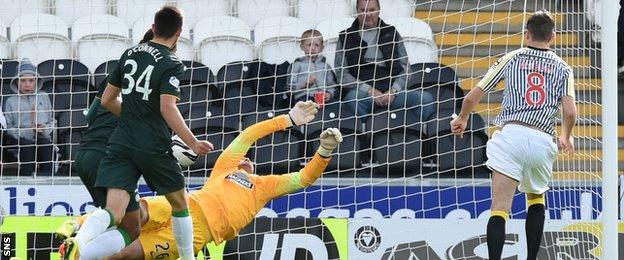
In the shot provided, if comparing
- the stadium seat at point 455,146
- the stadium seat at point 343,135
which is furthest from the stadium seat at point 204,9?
the stadium seat at point 455,146

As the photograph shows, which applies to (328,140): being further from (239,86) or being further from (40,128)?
(40,128)

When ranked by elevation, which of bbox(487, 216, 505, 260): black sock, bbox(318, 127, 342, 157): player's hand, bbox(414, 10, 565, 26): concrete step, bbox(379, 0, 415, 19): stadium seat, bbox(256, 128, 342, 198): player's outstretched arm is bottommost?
bbox(487, 216, 505, 260): black sock

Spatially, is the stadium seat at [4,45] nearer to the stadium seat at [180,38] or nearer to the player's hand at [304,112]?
the stadium seat at [180,38]

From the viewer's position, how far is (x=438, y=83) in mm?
11086

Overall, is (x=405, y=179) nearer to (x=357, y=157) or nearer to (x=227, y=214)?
(x=357, y=157)

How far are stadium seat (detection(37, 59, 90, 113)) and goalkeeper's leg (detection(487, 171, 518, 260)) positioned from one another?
391 centimetres

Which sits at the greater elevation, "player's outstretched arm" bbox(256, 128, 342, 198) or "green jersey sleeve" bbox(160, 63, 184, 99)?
"green jersey sleeve" bbox(160, 63, 184, 99)

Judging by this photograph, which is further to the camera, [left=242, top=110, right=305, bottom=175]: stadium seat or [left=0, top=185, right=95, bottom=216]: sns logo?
[left=242, top=110, right=305, bottom=175]: stadium seat

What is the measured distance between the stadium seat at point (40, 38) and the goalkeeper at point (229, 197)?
8.22 feet

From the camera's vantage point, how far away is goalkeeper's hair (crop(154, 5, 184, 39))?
25.8 ft

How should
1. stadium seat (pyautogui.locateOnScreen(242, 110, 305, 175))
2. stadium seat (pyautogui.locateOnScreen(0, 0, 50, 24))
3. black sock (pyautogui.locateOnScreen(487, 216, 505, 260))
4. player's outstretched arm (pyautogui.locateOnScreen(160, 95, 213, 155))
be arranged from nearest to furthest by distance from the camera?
player's outstretched arm (pyautogui.locateOnScreen(160, 95, 213, 155)), black sock (pyautogui.locateOnScreen(487, 216, 505, 260)), stadium seat (pyautogui.locateOnScreen(242, 110, 305, 175)), stadium seat (pyautogui.locateOnScreen(0, 0, 50, 24))

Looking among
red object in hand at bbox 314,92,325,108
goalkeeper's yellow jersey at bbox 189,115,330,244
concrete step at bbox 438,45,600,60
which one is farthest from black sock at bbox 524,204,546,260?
concrete step at bbox 438,45,600,60

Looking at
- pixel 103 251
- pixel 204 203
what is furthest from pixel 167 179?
pixel 204 203

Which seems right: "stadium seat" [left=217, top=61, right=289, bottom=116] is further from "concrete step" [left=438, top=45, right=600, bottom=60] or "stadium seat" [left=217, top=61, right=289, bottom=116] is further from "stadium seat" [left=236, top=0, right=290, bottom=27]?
"concrete step" [left=438, top=45, right=600, bottom=60]
